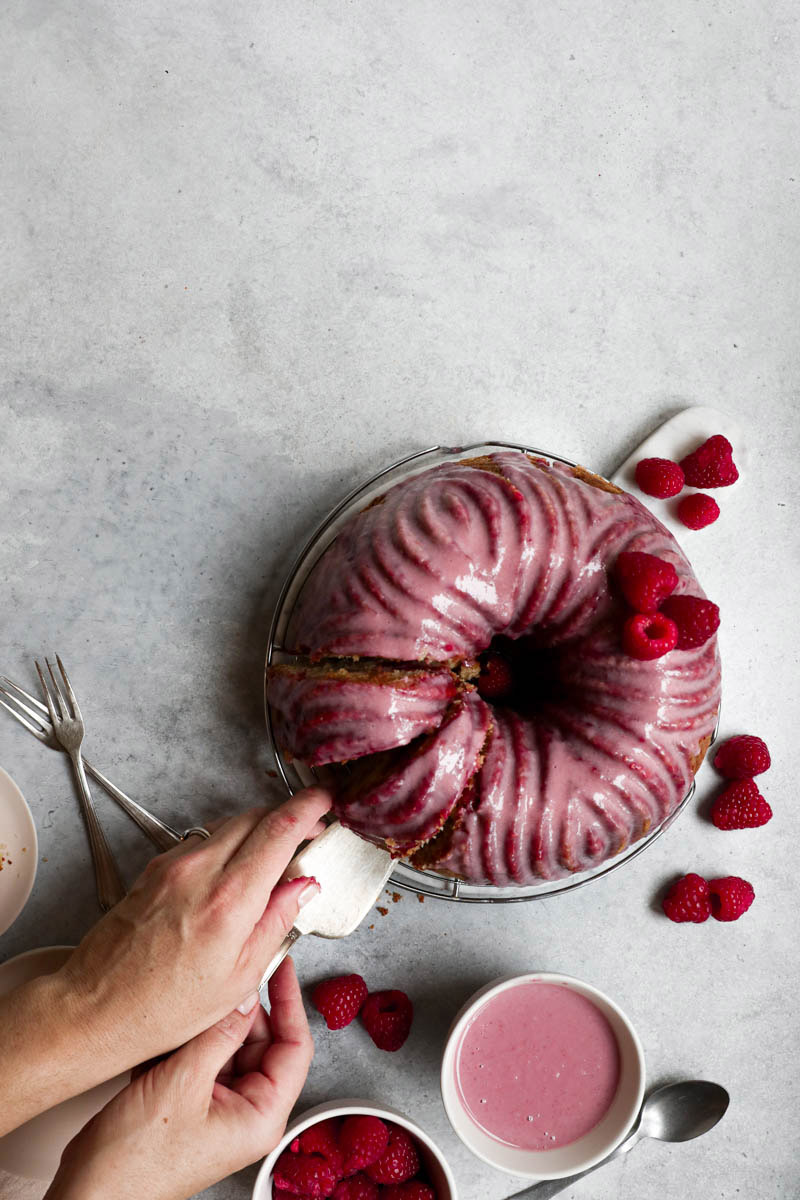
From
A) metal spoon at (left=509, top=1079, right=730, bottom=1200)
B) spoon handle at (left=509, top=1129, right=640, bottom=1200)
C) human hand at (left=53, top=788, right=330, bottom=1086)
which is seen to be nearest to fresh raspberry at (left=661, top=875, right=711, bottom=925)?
metal spoon at (left=509, top=1079, right=730, bottom=1200)

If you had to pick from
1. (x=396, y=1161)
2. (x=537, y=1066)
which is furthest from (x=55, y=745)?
(x=537, y=1066)

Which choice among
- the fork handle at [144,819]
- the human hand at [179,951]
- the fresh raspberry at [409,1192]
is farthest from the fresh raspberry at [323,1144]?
the fork handle at [144,819]

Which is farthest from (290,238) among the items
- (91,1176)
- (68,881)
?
(91,1176)

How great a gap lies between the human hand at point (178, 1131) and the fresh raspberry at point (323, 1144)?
0.22 metres

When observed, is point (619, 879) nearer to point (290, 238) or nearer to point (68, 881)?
point (68, 881)

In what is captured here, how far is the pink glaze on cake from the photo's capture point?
190cm

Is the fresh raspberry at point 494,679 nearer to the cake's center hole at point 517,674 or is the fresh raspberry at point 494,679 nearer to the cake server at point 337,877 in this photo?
the cake's center hole at point 517,674

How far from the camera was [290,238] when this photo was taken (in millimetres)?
2000

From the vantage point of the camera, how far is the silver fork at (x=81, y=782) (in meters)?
1.94

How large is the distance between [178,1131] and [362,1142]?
0.49 meters

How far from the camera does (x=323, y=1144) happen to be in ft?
6.15

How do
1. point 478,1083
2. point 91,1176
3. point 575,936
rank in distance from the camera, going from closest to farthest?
point 91,1176, point 478,1083, point 575,936

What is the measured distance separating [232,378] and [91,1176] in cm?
151

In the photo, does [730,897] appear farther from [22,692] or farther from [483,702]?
[22,692]
